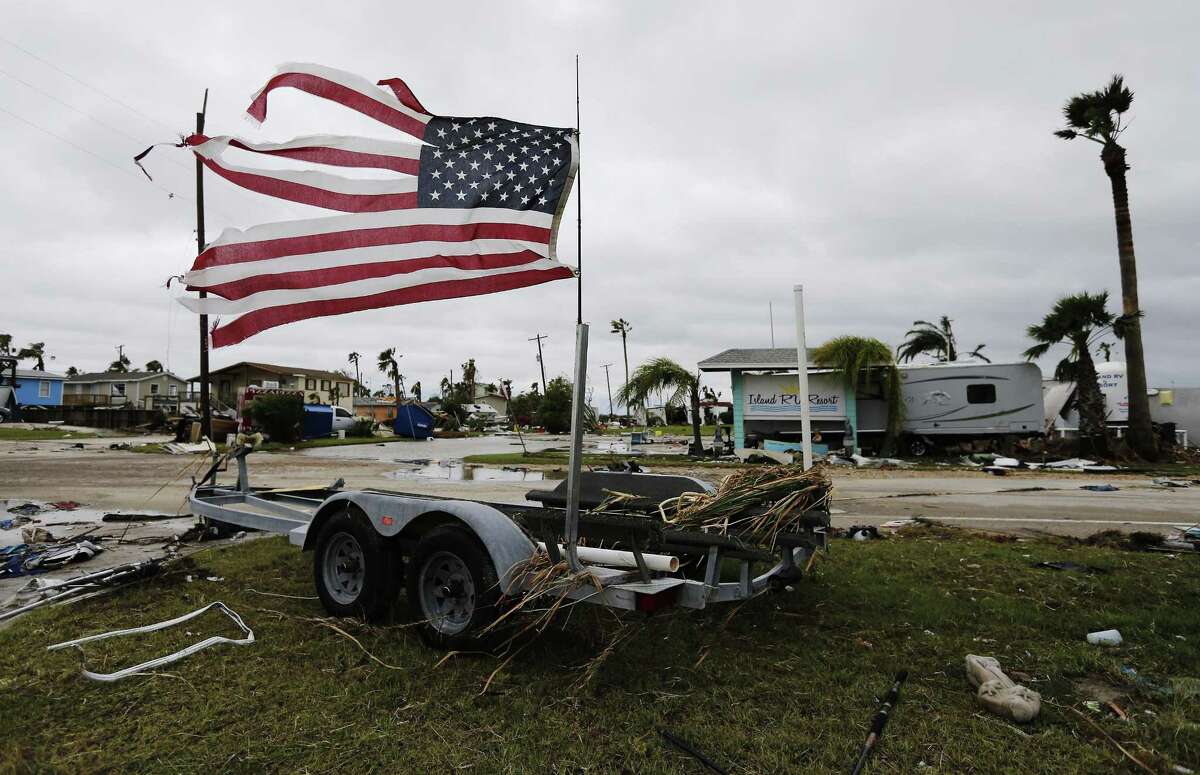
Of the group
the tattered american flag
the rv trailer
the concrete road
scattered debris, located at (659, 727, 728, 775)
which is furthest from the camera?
the rv trailer

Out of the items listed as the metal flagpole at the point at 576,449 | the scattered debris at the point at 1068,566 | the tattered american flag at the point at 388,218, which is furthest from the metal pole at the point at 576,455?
the scattered debris at the point at 1068,566

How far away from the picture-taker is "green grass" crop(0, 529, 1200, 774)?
2.88m

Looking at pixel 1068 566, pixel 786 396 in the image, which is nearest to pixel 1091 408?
pixel 786 396

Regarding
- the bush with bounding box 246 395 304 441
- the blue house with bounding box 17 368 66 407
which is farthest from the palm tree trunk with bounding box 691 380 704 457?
the blue house with bounding box 17 368 66 407

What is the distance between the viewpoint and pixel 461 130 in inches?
191

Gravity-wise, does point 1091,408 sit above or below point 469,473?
above

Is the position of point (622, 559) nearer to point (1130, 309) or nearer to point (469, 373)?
point (1130, 309)

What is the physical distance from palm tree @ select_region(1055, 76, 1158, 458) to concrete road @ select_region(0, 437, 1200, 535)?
18.1 feet

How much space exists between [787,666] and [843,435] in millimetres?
22719

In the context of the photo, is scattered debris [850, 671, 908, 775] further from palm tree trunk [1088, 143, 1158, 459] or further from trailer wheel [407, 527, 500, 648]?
palm tree trunk [1088, 143, 1158, 459]

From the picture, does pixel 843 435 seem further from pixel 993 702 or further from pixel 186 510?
pixel 993 702

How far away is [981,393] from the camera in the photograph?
2384 cm

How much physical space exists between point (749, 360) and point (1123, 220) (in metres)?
13.1

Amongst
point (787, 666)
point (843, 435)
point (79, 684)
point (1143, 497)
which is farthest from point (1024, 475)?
point (79, 684)
